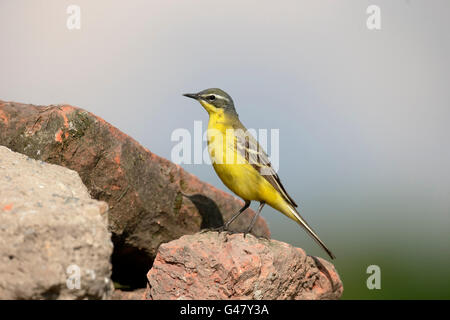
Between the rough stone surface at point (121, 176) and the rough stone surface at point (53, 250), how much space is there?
8.85 feet

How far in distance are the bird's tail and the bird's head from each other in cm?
229

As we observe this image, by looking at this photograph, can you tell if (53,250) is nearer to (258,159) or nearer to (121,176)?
(121,176)

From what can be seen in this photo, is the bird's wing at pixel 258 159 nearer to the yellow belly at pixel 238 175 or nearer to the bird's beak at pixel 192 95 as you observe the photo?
the yellow belly at pixel 238 175

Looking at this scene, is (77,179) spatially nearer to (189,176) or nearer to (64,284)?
(64,284)

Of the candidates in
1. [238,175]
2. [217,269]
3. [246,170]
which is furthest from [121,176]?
[217,269]

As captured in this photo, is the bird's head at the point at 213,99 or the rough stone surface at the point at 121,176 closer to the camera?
the rough stone surface at the point at 121,176

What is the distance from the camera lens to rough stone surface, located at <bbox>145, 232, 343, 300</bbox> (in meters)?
6.34

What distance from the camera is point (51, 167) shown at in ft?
20.0

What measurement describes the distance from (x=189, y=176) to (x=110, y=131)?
2224 mm

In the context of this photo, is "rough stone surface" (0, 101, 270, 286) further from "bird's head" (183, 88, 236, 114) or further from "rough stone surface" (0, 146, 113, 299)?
"rough stone surface" (0, 146, 113, 299)

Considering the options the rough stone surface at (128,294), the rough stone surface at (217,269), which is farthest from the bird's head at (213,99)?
the rough stone surface at (128,294)

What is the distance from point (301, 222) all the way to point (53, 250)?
508cm

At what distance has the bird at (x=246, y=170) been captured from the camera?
Answer: 319 inches

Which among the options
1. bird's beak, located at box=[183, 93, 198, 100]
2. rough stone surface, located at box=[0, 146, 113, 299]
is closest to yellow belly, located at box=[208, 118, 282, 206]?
bird's beak, located at box=[183, 93, 198, 100]
